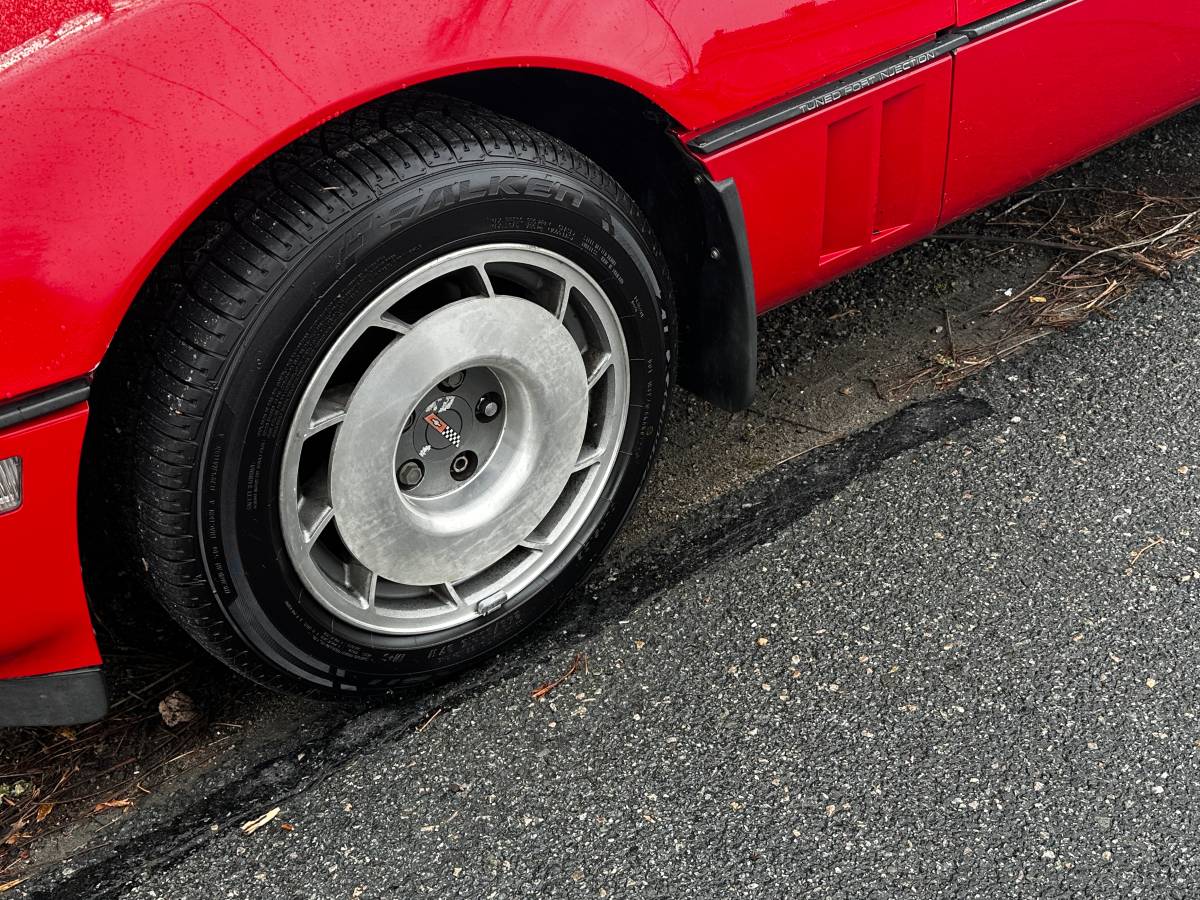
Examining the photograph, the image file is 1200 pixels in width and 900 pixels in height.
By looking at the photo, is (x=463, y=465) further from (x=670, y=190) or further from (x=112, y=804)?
(x=112, y=804)

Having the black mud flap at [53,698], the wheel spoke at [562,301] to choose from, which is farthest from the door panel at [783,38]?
the black mud flap at [53,698]

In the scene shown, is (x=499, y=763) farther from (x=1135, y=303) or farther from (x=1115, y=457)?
(x=1135, y=303)

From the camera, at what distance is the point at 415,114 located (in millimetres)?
1868

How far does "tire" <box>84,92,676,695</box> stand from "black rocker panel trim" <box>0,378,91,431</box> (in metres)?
0.14

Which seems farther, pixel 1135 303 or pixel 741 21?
pixel 1135 303

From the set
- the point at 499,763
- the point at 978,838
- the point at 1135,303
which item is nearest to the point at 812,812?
the point at 978,838

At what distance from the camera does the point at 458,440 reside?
6.98ft

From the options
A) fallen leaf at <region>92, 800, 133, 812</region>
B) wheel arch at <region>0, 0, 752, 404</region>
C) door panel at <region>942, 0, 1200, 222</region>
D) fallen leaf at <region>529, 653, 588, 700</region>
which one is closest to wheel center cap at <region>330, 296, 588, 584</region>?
fallen leaf at <region>529, 653, 588, 700</region>

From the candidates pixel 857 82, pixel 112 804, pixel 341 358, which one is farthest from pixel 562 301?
pixel 112 804

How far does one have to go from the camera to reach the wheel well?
6.80 ft

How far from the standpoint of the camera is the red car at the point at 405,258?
1.55 meters

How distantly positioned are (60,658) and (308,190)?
77 centimetres

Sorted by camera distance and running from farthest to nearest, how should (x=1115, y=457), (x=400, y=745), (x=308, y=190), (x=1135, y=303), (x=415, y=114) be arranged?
(x=1135, y=303), (x=1115, y=457), (x=400, y=745), (x=415, y=114), (x=308, y=190)

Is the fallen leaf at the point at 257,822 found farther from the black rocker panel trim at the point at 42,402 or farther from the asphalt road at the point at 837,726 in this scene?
the black rocker panel trim at the point at 42,402
